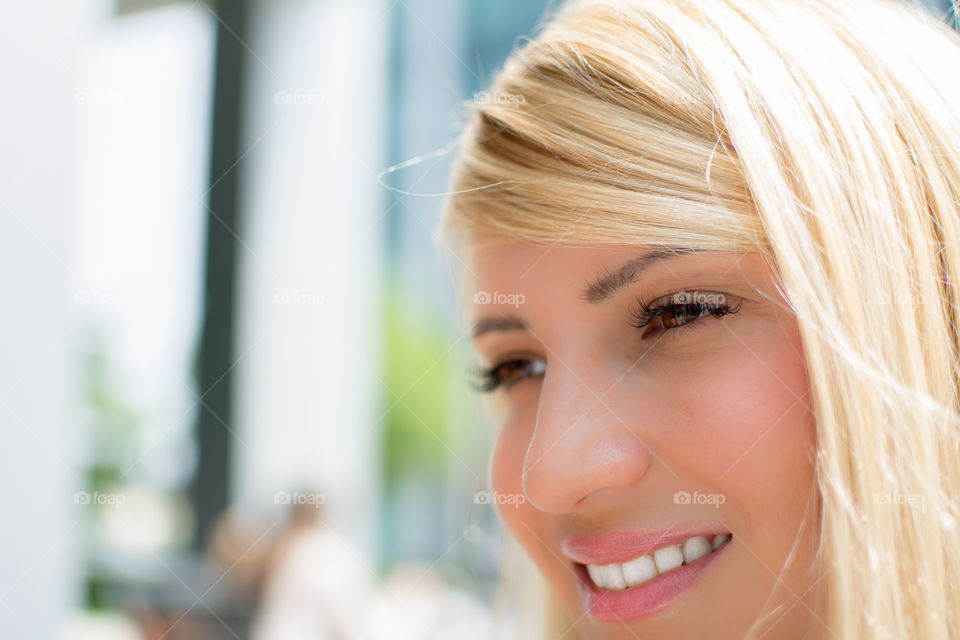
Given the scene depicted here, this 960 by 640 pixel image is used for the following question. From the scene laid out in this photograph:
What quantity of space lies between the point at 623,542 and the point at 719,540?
0.34 feet

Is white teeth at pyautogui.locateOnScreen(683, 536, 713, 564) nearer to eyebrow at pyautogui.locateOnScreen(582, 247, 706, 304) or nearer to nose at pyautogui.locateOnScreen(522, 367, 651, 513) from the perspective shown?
nose at pyautogui.locateOnScreen(522, 367, 651, 513)

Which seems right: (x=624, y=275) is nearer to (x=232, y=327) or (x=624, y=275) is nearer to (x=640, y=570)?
(x=640, y=570)

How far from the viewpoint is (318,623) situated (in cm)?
288

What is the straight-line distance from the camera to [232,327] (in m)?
4.24

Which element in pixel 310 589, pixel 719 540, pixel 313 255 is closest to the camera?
pixel 719 540

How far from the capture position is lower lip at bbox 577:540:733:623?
796 mm

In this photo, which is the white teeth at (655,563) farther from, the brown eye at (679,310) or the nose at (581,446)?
the brown eye at (679,310)

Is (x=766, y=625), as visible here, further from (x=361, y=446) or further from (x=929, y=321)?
(x=361, y=446)

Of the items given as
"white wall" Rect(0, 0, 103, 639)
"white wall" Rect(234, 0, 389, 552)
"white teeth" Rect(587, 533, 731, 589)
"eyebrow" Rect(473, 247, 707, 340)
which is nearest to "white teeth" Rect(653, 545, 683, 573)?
"white teeth" Rect(587, 533, 731, 589)

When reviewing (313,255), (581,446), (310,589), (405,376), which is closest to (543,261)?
(581,446)

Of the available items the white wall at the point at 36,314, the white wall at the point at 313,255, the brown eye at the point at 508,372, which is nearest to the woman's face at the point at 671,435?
the brown eye at the point at 508,372

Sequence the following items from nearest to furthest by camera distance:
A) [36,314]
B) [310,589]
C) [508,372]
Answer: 1. [508,372]
2. [36,314]
3. [310,589]

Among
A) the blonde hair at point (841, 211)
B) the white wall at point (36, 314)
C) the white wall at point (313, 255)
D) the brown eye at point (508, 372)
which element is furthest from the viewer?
the white wall at point (313, 255)

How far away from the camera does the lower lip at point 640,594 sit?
31.4 inches
